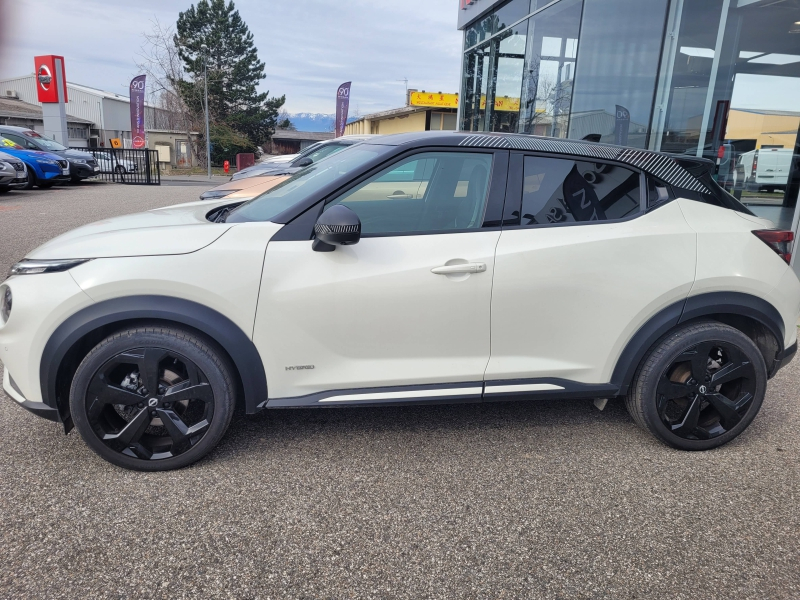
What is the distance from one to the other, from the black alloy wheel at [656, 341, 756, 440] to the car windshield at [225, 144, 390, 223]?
6.29 ft

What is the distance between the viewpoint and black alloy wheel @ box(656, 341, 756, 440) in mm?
3180

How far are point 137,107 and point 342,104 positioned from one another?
38.9ft

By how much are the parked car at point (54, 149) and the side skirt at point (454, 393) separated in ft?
58.9

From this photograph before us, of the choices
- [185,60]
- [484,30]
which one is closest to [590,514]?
[484,30]

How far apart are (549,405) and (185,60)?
2165 inches

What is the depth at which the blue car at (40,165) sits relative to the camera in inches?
634

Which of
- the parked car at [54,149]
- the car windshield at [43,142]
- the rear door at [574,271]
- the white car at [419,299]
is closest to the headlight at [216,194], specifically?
the white car at [419,299]

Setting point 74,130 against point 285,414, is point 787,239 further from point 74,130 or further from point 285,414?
point 74,130

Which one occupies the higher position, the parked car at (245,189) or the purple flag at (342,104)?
the purple flag at (342,104)

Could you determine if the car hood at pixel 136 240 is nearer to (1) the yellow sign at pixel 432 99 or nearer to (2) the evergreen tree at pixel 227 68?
(1) the yellow sign at pixel 432 99

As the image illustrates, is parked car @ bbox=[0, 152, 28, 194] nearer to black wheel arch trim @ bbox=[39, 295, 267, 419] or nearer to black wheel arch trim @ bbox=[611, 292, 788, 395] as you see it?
black wheel arch trim @ bbox=[39, 295, 267, 419]

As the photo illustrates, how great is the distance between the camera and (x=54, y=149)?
18516 mm

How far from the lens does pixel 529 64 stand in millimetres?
12719

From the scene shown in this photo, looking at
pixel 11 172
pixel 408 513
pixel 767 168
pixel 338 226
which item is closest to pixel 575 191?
pixel 338 226
